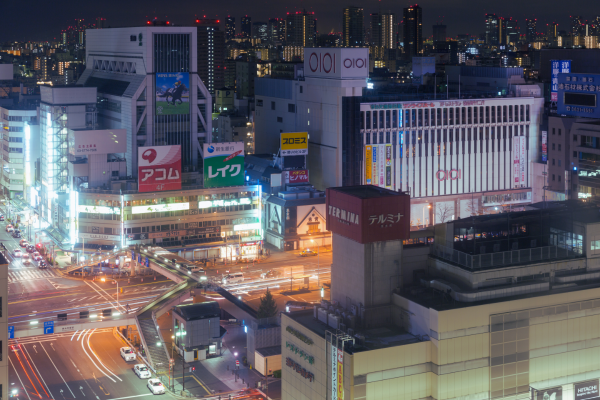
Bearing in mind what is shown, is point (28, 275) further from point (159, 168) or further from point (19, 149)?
point (19, 149)

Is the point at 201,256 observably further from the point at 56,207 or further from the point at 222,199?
the point at 56,207

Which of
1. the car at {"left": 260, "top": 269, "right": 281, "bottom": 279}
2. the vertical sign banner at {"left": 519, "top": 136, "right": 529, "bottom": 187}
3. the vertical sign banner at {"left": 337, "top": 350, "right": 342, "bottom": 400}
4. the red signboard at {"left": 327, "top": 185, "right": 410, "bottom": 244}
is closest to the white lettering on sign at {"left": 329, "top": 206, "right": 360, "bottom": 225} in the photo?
the red signboard at {"left": 327, "top": 185, "right": 410, "bottom": 244}

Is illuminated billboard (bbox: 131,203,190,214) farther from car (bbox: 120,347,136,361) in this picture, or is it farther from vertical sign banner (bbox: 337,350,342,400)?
vertical sign banner (bbox: 337,350,342,400)

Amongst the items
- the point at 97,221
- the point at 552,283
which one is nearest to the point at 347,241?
the point at 552,283

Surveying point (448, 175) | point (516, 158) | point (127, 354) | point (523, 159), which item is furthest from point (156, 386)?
point (523, 159)

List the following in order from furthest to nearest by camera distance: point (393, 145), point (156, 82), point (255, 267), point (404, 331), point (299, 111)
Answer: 1. point (299, 111)
2. point (393, 145)
3. point (156, 82)
4. point (255, 267)
5. point (404, 331)

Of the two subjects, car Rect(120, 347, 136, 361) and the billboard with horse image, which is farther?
the billboard with horse image

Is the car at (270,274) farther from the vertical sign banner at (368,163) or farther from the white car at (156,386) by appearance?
the white car at (156,386)
